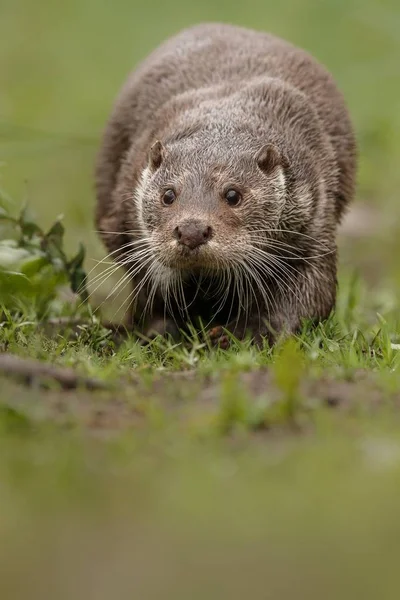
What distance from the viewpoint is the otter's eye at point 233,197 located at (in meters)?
5.51

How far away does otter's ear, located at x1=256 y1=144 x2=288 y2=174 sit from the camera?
5605 mm

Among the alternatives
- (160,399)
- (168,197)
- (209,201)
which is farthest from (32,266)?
(160,399)

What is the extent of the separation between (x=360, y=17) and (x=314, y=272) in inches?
273

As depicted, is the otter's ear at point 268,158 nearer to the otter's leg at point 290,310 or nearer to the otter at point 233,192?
the otter at point 233,192

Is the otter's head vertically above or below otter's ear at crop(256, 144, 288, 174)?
below

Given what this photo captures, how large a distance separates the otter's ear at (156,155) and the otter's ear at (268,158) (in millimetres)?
462

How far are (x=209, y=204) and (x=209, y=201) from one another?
2cm

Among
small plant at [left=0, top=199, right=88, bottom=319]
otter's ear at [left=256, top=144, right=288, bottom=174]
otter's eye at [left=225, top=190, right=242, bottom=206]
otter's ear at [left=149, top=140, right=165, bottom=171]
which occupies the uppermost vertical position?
otter's ear at [left=256, top=144, right=288, bottom=174]

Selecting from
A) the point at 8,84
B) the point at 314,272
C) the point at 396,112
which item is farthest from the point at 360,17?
the point at 314,272

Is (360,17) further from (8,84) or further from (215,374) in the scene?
(215,374)

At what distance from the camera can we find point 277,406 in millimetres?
3955

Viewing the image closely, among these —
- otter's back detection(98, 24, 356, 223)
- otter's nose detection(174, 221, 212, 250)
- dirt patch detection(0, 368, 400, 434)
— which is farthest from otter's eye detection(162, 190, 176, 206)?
dirt patch detection(0, 368, 400, 434)

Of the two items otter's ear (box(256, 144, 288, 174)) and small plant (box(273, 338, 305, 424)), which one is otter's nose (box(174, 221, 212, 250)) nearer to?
otter's ear (box(256, 144, 288, 174))

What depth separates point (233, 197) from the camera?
5523mm
